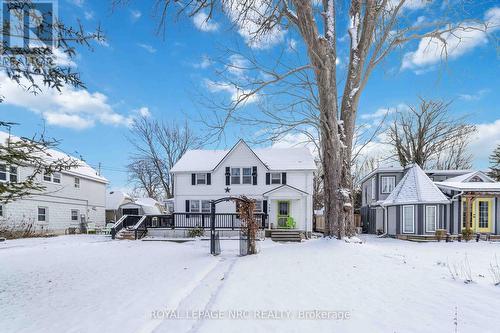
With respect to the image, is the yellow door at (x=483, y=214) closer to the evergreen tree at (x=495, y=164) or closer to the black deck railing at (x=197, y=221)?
the evergreen tree at (x=495, y=164)

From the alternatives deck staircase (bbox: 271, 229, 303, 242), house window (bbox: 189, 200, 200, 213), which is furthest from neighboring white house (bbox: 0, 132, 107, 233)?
deck staircase (bbox: 271, 229, 303, 242)

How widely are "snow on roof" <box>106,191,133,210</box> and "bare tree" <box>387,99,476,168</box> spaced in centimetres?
2967

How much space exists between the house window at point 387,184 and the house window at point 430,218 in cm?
463

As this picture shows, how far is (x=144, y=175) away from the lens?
35469mm

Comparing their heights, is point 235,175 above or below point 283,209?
above

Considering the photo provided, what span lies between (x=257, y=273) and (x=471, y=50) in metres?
10.5

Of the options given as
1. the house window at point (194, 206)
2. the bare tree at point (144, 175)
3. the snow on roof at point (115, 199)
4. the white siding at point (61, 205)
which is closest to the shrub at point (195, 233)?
the house window at point (194, 206)

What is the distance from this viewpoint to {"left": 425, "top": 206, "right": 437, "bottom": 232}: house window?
58.9ft

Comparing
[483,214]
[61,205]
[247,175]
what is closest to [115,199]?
[61,205]

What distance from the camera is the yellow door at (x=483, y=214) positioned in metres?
18.3

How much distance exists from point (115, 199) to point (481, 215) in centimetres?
3416

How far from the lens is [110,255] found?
38.0ft

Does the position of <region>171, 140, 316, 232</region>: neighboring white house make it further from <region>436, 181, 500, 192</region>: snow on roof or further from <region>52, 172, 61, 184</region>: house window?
<region>52, 172, 61, 184</region>: house window

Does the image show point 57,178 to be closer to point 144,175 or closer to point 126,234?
point 126,234
